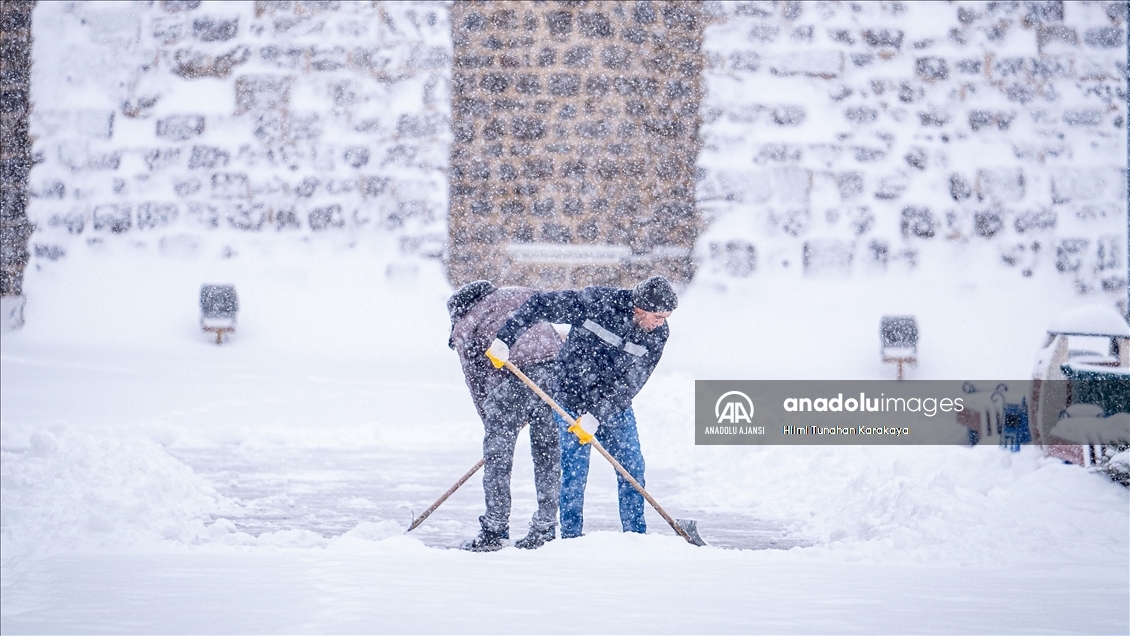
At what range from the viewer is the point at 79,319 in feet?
21.4

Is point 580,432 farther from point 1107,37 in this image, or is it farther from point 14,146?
point 14,146

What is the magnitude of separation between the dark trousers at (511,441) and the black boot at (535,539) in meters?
0.01

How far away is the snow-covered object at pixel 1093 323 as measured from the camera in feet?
14.1

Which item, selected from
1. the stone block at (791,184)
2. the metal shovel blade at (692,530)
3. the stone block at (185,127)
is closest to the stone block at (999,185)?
the stone block at (791,184)

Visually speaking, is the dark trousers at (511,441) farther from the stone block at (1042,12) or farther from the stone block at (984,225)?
the stone block at (1042,12)

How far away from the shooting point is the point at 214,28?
6605 mm

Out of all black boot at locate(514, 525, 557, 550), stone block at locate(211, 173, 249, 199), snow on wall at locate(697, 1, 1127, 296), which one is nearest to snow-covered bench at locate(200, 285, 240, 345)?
stone block at locate(211, 173, 249, 199)

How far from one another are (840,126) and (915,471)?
2707mm

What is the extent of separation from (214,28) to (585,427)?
4.41 metres

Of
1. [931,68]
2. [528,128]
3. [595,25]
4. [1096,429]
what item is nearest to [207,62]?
[528,128]

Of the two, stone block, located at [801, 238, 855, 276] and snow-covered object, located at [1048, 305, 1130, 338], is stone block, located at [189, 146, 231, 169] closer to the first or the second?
stone block, located at [801, 238, 855, 276]

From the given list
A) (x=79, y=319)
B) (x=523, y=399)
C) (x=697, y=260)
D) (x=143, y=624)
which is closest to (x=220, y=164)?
(x=79, y=319)

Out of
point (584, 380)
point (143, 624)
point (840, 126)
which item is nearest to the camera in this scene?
point (143, 624)

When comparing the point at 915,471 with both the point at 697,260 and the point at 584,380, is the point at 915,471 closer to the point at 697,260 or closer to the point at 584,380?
the point at 584,380
